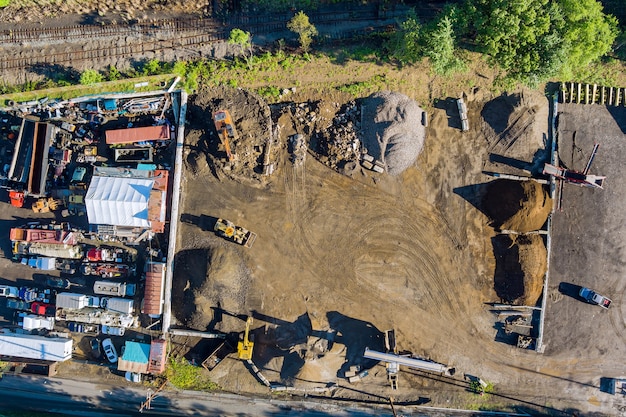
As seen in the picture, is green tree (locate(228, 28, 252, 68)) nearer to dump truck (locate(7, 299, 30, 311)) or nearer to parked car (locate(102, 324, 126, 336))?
parked car (locate(102, 324, 126, 336))

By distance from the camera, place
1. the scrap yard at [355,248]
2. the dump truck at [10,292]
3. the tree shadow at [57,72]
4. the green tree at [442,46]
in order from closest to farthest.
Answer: the green tree at [442,46]
the scrap yard at [355,248]
the dump truck at [10,292]
the tree shadow at [57,72]

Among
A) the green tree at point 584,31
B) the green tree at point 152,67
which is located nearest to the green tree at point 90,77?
the green tree at point 152,67

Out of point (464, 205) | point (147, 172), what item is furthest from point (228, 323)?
point (464, 205)

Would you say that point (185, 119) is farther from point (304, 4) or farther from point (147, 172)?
point (304, 4)

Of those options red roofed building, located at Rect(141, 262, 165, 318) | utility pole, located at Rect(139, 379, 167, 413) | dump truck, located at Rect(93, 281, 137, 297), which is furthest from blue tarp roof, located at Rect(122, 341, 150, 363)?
dump truck, located at Rect(93, 281, 137, 297)

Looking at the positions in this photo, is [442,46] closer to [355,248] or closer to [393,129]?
[393,129]

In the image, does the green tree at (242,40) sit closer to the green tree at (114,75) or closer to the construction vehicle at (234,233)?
the green tree at (114,75)
